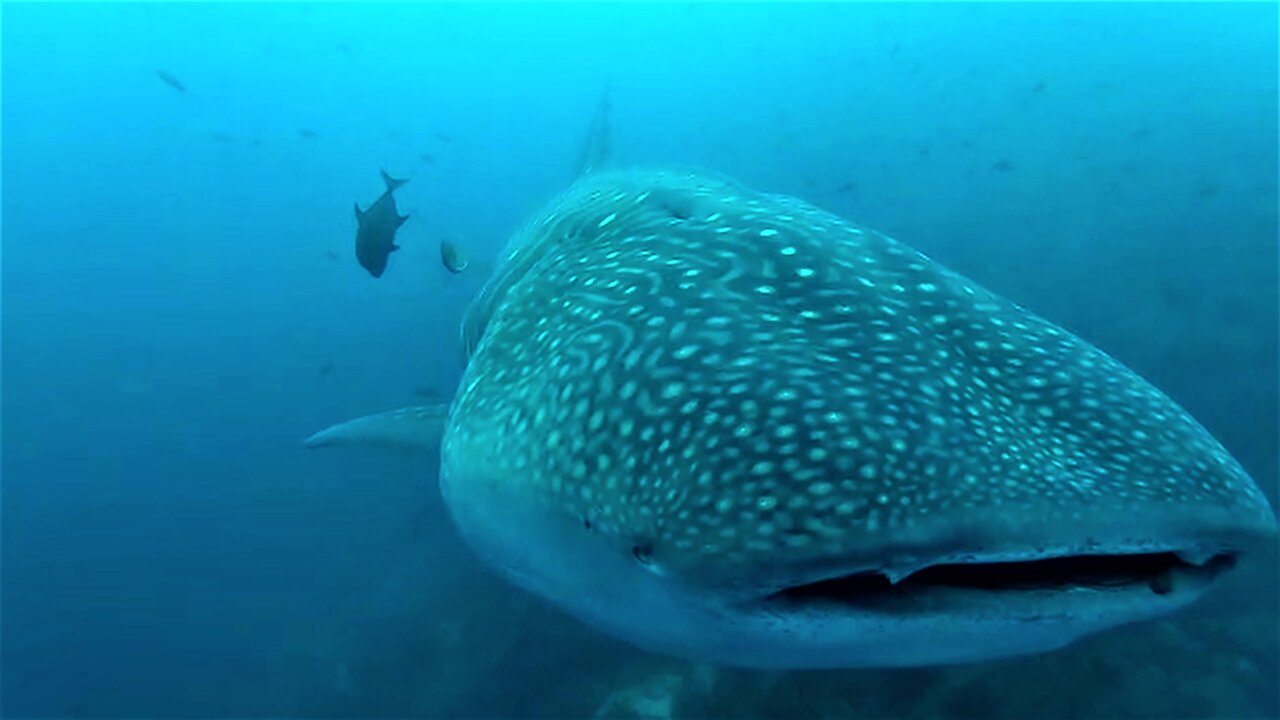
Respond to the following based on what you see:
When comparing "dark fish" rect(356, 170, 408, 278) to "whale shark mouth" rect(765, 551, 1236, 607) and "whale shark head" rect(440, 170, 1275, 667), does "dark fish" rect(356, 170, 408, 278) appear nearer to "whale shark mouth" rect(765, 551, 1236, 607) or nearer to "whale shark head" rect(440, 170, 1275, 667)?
"whale shark head" rect(440, 170, 1275, 667)

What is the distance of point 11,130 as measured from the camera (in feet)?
170

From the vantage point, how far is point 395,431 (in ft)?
15.2

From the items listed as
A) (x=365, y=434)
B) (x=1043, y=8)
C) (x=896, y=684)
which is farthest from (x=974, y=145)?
(x=1043, y=8)

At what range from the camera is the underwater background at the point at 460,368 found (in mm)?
5812

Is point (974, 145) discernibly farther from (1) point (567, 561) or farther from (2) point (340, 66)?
(2) point (340, 66)

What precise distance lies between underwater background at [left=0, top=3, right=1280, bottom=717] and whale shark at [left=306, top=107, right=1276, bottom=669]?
3099 mm

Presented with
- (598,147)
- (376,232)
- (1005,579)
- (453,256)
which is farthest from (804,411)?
(376,232)

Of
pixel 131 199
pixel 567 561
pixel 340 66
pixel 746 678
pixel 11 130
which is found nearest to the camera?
pixel 567 561

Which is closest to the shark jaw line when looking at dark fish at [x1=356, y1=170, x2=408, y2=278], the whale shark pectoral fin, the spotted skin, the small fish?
the spotted skin

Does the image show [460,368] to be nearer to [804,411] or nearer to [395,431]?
[395,431]

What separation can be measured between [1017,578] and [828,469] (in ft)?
1.54

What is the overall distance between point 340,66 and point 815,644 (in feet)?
238

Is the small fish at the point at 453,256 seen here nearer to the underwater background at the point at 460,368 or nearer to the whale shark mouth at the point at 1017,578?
the underwater background at the point at 460,368

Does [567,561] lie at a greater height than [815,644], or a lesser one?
lesser
